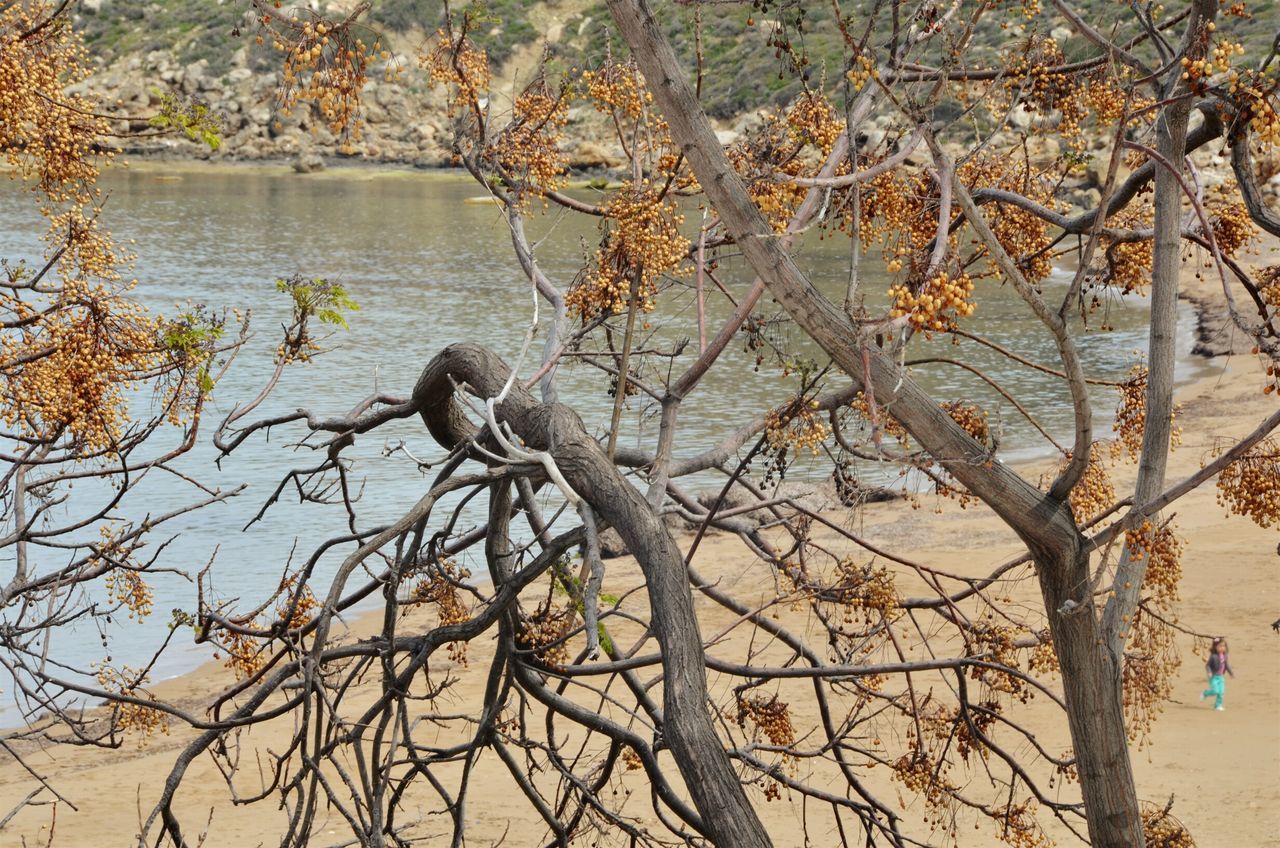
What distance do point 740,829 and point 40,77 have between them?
381cm

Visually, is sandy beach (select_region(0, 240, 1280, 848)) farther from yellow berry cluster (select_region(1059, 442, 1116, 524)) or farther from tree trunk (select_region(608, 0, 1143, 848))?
tree trunk (select_region(608, 0, 1143, 848))

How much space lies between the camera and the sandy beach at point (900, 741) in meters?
10.8

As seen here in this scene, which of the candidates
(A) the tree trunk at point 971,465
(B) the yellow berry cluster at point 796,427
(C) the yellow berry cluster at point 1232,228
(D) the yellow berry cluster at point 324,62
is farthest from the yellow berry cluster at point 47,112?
(C) the yellow berry cluster at point 1232,228

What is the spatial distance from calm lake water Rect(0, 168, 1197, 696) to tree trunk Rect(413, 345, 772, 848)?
841 millimetres

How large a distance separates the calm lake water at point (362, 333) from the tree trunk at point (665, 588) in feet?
2.76

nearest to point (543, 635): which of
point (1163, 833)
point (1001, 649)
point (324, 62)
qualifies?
point (1001, 649)

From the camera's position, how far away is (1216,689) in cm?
1248

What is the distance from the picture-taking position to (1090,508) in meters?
5.40

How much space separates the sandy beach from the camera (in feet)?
35.4

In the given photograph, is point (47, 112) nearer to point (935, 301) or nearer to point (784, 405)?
point (784, 405)

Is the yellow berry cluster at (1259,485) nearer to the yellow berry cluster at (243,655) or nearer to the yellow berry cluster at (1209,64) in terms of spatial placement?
the yellow berry cluster at (1209,64)

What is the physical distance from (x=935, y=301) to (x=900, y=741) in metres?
7.10

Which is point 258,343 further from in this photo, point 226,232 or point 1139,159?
point 1139,159

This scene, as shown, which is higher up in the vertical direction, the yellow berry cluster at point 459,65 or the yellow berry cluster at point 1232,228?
the yellow berry cluster at point 459,65
